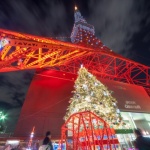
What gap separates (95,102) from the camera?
696cm

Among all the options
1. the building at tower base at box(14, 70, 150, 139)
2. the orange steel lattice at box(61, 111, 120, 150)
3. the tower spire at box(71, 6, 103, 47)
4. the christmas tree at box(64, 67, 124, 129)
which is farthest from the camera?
the tower spire at box(71, 6, 103, 47)

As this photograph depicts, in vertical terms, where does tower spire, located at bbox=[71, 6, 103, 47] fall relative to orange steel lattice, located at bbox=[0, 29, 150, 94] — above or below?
above

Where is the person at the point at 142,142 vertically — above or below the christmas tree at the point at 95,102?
below

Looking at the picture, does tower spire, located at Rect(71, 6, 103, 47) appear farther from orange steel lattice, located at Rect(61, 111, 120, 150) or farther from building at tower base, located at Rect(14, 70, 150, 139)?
orange steel lattice, located at Rect(61, 111, 120, 150)

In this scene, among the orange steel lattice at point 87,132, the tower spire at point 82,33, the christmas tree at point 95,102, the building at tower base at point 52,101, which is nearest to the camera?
the orange steel lattice at point 87,132

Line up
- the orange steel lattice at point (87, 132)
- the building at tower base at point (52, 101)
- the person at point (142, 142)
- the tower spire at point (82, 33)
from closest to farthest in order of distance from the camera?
1. the person at point (142, 142)
2. the orange steel lattice at point (87, 132)
3. the building at tower base at point (52, 101)
4. the tower spire at point (82, 33)

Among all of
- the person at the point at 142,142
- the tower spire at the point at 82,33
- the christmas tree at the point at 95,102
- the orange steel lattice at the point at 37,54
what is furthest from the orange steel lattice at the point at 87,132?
the tower spire at the point at 82,33

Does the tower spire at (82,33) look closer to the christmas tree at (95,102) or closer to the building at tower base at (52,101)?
the building at tower base at (52,101)

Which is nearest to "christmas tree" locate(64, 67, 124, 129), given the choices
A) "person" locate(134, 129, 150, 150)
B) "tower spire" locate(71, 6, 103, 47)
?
"person" locate(134, 129, 150, 150)

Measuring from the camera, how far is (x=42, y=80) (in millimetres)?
10781

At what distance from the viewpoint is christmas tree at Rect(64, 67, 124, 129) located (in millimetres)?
6500

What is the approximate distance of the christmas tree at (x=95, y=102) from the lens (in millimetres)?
6500

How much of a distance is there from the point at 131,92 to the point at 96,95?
7.53m

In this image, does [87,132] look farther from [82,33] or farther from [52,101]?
[82,33]
